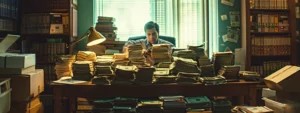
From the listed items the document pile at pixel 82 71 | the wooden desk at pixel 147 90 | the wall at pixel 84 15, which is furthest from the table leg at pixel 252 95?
the wall at pixel 84 15

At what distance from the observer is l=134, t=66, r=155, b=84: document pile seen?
2.54 meters

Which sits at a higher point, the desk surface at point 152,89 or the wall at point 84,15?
the wall at point 84,15

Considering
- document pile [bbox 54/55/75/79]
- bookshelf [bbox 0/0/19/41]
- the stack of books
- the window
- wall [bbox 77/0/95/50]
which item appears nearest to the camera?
document pile [bbox 54/55/75/79]

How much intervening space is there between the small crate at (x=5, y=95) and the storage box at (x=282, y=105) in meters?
2.22

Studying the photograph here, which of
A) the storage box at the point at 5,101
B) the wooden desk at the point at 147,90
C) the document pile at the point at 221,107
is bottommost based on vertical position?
the document pile at the point at 221,107

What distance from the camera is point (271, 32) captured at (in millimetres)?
4531

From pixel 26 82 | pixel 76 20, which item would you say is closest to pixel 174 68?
pixel 26 82

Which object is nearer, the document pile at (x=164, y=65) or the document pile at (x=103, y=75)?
the document pile at (x=103, y=75)

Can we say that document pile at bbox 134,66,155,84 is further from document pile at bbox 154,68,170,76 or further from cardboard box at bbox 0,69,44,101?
cardboard box at bbox 0,69,44,101

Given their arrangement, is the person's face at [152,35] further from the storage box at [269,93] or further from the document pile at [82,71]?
the storage box at [269,93]

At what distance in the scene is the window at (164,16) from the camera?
4.85 meters

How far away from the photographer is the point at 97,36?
299 centimetres

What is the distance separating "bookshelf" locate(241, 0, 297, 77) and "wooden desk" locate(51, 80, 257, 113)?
1.97 metres

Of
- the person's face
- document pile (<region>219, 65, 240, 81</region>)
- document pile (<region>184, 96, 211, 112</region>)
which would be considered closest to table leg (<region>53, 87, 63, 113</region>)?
document pile (<region>184, 96, 211, 112</region>)
